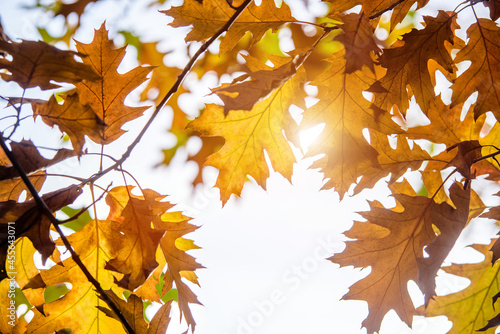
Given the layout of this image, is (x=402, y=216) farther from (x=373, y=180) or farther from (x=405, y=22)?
(x=405, y=22)

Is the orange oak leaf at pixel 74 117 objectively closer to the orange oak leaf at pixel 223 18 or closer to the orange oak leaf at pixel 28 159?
the orange oak leaf at pixel 28 159

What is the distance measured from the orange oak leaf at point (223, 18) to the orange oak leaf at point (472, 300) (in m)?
0.93

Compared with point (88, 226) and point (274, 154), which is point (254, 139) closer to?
point (274, 154)

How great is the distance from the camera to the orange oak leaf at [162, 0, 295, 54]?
974 millimetres

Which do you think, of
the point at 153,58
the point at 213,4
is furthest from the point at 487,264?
the point at 153,58

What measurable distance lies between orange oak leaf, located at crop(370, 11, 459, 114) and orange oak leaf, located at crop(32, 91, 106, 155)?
68cm

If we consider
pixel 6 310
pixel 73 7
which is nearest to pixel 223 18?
pixel 6 310

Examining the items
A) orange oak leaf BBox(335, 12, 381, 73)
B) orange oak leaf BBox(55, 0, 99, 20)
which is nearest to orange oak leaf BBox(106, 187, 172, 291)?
orange oak leaf BBox(335, 12, 381, 73)

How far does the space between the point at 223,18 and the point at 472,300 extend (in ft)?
3.74

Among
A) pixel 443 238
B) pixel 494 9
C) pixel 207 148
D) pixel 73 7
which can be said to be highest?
pixel 73 7

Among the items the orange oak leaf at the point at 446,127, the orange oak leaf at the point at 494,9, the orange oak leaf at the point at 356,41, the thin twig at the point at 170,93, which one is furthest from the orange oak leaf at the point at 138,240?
the orange oak leaf at the point at 494,9

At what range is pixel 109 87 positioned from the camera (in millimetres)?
952

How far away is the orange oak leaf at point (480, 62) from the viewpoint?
974 millimetres

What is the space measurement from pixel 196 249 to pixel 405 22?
5.44 ft
